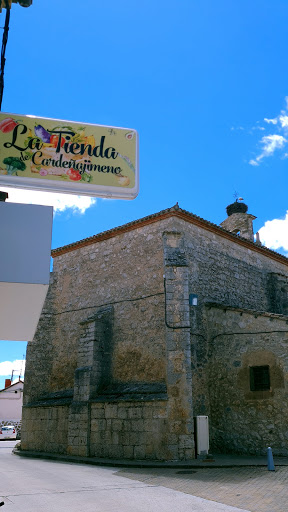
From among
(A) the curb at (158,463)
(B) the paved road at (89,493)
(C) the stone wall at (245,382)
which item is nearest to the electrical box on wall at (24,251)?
(B) the paved road at (89,493)

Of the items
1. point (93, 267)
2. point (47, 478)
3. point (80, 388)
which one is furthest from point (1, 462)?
point (93, 267)

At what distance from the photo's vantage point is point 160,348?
542 inches

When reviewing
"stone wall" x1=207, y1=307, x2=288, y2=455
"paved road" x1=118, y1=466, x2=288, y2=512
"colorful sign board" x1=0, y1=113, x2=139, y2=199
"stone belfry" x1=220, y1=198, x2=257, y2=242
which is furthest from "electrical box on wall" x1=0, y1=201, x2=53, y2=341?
"stone belfry" x1=220, y1=198, x2=257, y2=242

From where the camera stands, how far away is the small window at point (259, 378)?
13125mm

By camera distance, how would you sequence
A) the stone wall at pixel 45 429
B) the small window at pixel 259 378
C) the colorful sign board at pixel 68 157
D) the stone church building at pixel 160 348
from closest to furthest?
the colorful sign board at pixel 68 157 → the stone church building at pixel 160 348 → the small window at pixel 259 378 → the stone wall at pixel 45 429

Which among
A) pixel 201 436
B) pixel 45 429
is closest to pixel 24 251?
pixel 201 436

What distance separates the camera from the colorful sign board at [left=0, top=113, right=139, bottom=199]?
4352 mm

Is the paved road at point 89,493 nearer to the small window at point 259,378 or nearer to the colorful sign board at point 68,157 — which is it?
the small window at point 259,378

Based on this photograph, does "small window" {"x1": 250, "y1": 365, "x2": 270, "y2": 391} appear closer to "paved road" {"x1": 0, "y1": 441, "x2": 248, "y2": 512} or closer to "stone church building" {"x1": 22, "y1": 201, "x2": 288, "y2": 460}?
"stone church building" {"x1": 22, "y1": 201, "x2": 288, "y2": 460}

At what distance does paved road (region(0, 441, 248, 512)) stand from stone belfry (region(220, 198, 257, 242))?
41.9 feet

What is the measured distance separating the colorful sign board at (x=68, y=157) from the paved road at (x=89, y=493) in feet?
17.0

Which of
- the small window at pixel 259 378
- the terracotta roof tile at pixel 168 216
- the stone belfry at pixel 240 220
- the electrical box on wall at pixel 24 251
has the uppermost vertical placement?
the stone belfry at pixel 240 220

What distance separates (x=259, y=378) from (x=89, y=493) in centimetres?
662

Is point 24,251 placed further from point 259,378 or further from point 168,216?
point 168,216
